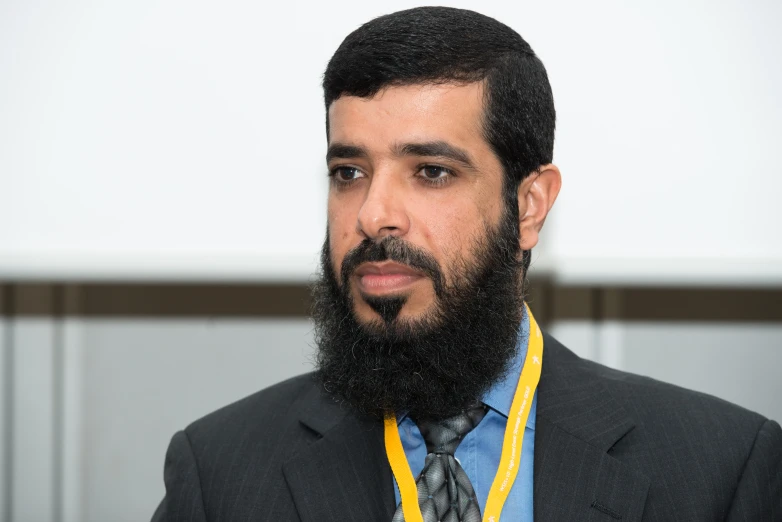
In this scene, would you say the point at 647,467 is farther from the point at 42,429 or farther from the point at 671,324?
the point at 42,429

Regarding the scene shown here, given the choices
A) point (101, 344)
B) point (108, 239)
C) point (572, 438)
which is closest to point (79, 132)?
point (108, 239)

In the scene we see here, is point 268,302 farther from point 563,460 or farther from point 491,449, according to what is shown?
point 563,460

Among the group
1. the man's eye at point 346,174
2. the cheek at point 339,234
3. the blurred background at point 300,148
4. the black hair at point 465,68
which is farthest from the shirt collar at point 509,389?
the blurred background at point 300,148

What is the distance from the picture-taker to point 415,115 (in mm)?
1924

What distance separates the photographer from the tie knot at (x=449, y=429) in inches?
81.0

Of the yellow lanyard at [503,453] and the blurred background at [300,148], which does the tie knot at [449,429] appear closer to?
the yellow lanyard at [503,453]

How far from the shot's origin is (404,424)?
215cm

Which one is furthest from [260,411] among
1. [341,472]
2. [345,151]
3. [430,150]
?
[430,150]

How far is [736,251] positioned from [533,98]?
118 cm

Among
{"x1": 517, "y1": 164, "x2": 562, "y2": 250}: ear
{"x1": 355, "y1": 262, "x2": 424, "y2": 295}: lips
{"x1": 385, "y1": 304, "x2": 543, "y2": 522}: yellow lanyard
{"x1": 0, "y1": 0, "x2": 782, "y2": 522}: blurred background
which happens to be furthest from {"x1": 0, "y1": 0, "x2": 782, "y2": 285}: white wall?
{"x1": 355, "y1": 262, "x2": 424, "y2": 295}: lips

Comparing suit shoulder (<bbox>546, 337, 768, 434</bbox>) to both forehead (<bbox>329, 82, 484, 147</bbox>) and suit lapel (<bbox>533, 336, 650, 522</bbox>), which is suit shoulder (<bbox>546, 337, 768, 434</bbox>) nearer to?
suit lapel (<bbox>533, 336, 650, 522</bbox>)

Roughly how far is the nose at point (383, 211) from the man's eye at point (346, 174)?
0.09 m

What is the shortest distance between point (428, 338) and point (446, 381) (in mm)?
134

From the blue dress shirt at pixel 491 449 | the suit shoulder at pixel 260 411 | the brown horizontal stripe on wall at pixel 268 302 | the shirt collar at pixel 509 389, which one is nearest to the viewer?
the blue dress shirt at pixel 491 449
